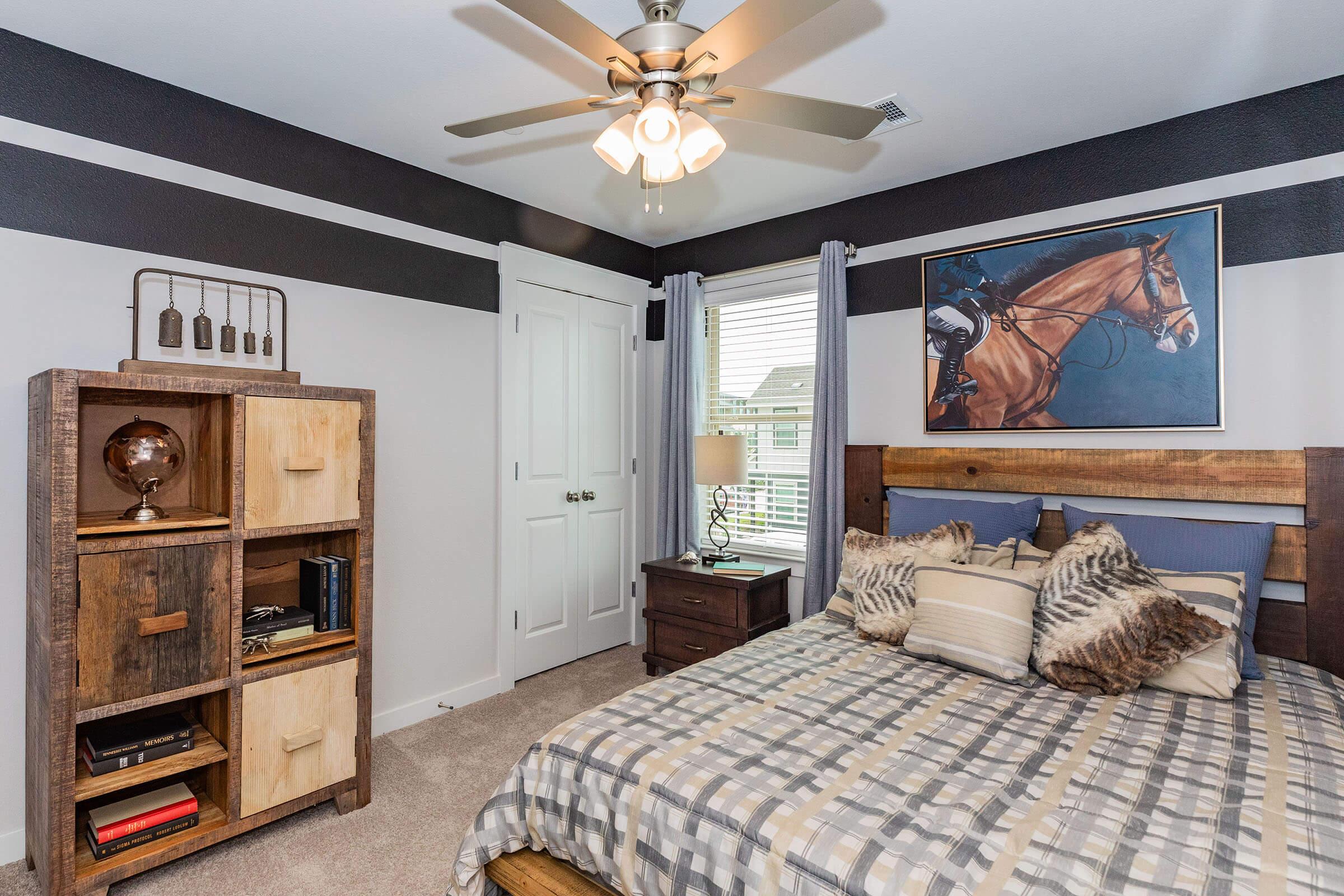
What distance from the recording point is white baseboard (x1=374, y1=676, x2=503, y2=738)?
3.02 m

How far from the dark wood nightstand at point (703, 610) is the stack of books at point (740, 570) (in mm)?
27

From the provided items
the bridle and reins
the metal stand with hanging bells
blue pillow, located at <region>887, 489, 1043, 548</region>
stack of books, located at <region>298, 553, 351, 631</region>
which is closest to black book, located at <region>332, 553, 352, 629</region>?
stack of books, located at <region>298, 553, 351, 631</region>

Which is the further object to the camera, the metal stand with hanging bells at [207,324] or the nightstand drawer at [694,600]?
the nightstand drawer at [694,600]

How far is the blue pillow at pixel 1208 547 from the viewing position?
2283mm

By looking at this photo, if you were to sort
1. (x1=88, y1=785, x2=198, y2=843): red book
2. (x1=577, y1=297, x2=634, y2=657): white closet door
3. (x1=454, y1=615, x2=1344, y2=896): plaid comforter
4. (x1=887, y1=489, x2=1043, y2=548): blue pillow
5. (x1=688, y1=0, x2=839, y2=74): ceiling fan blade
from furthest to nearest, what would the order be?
1. (x1=577, y1=297, x2=634, y2=657): white closet door
2. (x1=887, y1=489, x2=1043, y2=548): blue pillow
3. (x1=88, y1=785, x2=198, y2=843): red book
4. (x1=688, y1=0, x2=839, y2=74): ceiling fan blade
5. (x1=454, y1=615, x2=1344, y2=896): plaid comforter

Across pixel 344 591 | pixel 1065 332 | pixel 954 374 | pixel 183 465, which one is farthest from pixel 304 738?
pixel 1065 332

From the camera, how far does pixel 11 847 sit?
6.88 feet

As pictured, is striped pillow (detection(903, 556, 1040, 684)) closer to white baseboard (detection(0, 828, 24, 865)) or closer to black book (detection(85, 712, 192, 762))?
black book (detection(85, 712, 192, 762))

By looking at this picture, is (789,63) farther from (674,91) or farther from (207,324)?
(207,324)

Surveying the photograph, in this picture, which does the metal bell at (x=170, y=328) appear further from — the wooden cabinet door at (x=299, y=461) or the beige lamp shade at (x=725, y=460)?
the beige lamp shade at (x=725, y=460)

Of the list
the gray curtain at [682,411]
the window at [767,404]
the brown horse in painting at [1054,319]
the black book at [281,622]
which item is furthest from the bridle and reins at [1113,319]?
the black book at [281,622]

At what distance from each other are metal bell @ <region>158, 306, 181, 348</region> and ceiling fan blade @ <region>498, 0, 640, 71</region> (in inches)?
67.5

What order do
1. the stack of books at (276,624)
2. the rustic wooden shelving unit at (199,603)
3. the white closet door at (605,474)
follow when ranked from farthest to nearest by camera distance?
the white closet door at (605,474), the stack of books at (276,624), the rustic wooden shelving unit at (199,603)

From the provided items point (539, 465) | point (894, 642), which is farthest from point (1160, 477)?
point (539, 465)
